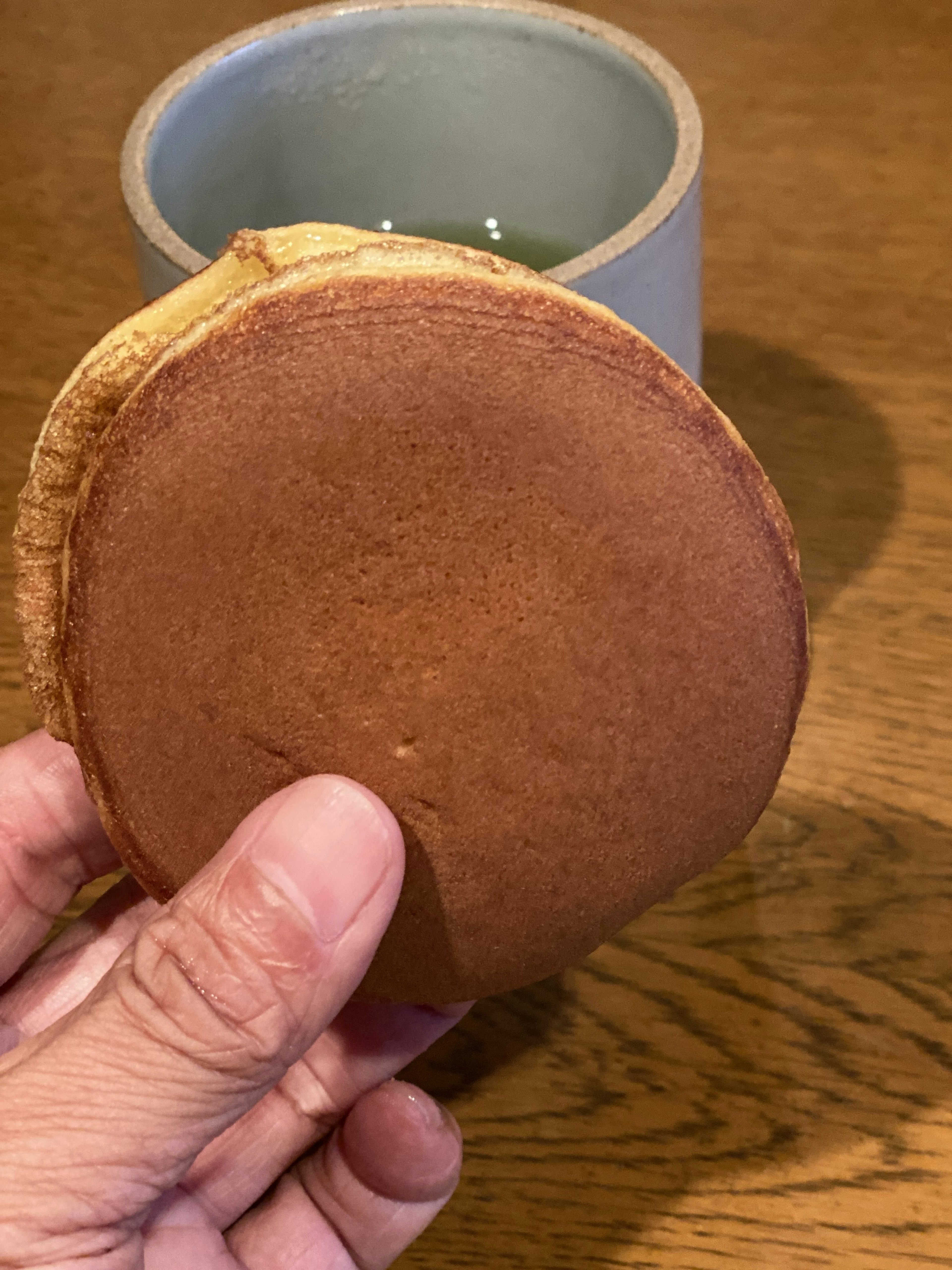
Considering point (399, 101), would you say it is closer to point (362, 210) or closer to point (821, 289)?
point (362, 210)

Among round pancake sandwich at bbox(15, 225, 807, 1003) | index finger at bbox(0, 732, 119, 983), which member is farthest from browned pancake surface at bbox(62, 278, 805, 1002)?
index finger at bbox(0, 732, 119, 983)

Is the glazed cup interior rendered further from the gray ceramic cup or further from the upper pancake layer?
the upper pancake layer

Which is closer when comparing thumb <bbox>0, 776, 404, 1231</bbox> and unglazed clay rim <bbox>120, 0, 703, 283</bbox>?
thumb <bbox>0, 776, 404, 1231</bbox>

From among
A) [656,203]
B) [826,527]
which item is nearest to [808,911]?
[826,527]

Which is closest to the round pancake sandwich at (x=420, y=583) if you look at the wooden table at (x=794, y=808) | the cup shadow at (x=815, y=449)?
the wooden table at (x=794, y=808)

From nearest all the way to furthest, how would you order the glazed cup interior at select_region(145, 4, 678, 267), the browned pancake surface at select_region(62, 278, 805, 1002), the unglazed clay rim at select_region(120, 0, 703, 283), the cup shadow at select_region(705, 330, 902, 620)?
the browned pancake surface at select_region(62, 278, 805, 1002) → the unglazed clay rim at select_region(120, 0, 703, 283) → the glazed cup interior at select_region(145, 4, 678, 267) → the cup shadow at select_region(705, 330, 902, 620)

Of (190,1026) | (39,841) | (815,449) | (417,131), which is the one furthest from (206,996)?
(815,449)
